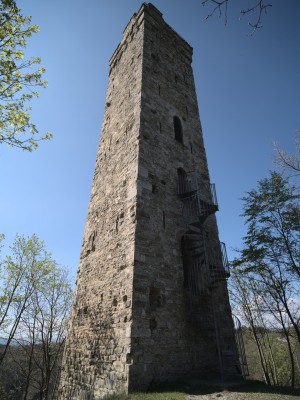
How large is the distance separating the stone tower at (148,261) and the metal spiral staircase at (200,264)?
40 millimetres

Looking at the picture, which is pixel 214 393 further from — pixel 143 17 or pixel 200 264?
pixel 143 17

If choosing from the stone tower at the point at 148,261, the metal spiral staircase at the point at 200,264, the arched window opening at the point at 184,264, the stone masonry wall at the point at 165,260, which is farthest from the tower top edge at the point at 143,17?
the arched window opening at the point at 184,264

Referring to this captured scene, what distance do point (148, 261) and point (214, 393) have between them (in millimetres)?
3541

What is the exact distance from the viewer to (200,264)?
9172mm

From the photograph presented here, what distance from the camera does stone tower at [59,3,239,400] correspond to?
277 inches

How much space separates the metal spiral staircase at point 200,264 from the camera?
28.0 feet

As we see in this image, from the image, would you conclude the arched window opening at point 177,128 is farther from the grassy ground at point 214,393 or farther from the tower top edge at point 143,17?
the grassy ground at point 214,393

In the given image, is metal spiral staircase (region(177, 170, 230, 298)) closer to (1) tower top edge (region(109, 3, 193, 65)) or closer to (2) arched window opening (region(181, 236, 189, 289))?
(2) arched window opening (region(181, 236, 189, 289))

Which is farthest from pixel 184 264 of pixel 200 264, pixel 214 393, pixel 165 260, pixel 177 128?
pixel 177 128

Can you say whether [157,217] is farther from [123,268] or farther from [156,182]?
[123,268]

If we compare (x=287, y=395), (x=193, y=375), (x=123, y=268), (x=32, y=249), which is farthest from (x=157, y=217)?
(x=32, y=249)

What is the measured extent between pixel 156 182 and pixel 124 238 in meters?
2.48

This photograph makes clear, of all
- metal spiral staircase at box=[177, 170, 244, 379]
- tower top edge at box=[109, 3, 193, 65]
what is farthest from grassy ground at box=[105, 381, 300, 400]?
tower top edge at box=[109, 3, 193, 65]

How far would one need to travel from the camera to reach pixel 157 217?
8.89 meters
